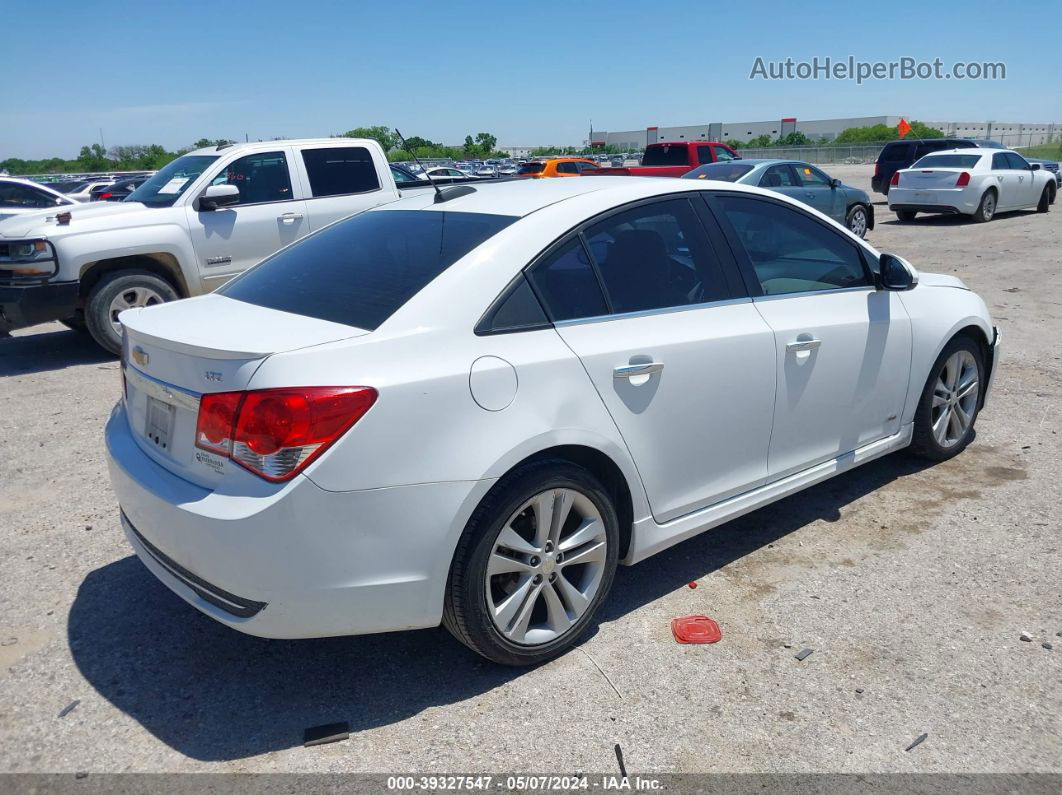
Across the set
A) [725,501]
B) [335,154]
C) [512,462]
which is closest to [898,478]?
[725,501]

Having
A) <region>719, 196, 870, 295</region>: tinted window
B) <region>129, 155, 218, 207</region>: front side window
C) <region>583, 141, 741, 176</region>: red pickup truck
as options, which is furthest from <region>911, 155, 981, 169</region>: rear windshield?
<region>719, 196, 870, 295</region>: tinted window

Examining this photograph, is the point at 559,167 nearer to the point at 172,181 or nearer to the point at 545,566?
the point at 172,181

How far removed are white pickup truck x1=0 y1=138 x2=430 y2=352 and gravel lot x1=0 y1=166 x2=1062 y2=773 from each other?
11.6 feet

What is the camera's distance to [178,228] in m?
8.21

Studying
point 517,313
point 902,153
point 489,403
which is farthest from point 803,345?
point 902,153

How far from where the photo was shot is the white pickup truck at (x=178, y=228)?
24.9 feet

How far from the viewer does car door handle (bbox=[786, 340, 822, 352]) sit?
388 centimetres

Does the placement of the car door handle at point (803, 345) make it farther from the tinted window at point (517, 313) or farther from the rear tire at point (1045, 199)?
Result: the rear tire at point (1045, 199)

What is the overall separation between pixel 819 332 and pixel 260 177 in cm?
657

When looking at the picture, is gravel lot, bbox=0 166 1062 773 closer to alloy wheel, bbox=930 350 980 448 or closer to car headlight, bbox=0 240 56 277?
alloy wheel, bbox=930 350 980 448

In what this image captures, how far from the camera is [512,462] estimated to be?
2.91m

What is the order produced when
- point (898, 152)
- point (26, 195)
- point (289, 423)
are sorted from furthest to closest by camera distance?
point (898, 152) < point (26, 195) < point (289, 423)

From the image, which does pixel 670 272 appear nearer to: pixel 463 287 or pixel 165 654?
pixel 463 287

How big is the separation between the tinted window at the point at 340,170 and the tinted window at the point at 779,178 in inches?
313
